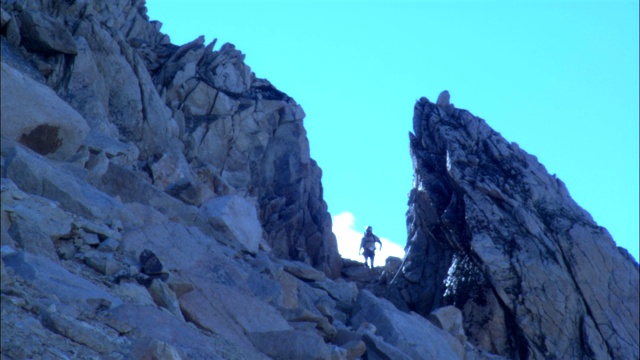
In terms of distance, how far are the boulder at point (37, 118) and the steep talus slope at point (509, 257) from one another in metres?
17.3

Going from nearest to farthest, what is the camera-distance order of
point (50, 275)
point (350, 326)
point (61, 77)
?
1. point (50, 275)
2. point (350, 326)
3. point (61, 77)

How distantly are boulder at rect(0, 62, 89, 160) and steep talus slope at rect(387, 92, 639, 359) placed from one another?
17254 millimetres

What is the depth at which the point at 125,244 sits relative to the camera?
1580 centimetres

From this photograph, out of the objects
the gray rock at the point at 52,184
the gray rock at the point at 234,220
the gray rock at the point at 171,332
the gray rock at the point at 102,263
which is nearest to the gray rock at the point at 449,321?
the gray rock at the point at 234,220

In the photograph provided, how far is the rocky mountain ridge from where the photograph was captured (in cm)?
1320

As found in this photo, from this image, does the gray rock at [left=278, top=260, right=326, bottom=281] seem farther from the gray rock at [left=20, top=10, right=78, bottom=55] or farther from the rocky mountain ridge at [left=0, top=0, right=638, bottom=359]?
the gray rock at [left=20, top=10, right=78, bottom=55]

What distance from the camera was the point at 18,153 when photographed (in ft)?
49.5

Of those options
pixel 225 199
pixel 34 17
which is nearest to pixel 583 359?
pixel 225 199

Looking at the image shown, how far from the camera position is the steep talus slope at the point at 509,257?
29.4 metres

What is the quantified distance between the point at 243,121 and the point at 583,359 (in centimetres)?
1997

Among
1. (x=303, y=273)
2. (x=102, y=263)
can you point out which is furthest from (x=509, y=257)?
(x=102, y=263)

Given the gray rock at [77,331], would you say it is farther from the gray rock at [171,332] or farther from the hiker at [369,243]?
the hiker at [369,243]

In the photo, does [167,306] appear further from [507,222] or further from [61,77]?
[507,222]

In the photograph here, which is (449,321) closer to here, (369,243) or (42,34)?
(42,34)
